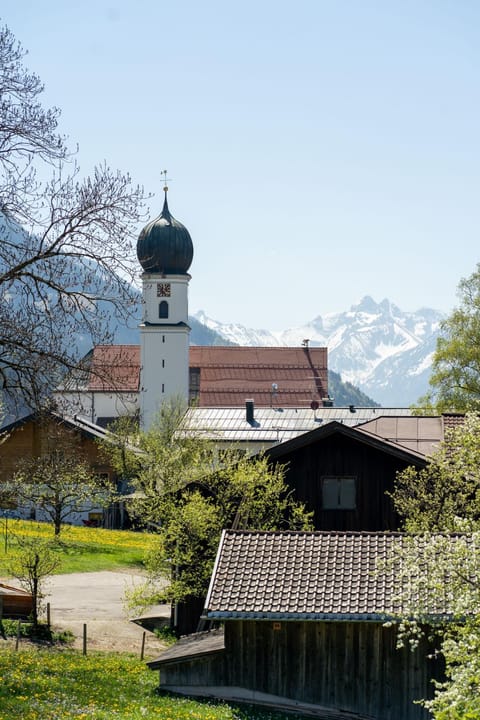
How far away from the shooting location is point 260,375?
111m

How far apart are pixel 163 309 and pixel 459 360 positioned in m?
41.3

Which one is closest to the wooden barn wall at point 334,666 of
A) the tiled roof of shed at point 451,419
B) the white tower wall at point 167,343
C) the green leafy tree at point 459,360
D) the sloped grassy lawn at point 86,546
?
the sloped grassy lawn at point 86,546

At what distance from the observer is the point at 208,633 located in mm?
26375

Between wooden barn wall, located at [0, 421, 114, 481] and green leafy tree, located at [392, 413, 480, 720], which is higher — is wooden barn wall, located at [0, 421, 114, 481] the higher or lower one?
the higher one

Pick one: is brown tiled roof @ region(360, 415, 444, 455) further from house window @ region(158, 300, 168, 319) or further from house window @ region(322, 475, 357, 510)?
house window @ region(158, 300, 168, 319)

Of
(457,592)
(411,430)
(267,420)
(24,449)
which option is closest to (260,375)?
(267,420)

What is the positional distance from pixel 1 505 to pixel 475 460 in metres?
8.63

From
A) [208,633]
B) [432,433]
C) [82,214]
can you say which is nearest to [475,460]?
[82,214]

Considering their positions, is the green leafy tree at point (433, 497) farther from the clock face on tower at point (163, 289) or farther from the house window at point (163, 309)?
the house window at point (163, 309)

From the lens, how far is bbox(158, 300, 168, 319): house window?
95.8 meters

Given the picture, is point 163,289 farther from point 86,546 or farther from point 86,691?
point 86,691

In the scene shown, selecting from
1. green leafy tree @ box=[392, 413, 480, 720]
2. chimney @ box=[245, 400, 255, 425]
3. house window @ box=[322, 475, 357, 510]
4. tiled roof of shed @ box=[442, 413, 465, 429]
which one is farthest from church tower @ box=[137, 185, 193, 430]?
green leafy tree @ box=[392, 413, 480, 720]

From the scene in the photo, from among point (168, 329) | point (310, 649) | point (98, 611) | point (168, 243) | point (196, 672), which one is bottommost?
point (196, 672)

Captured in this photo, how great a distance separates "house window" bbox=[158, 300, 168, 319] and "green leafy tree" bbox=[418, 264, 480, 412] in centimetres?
3894
